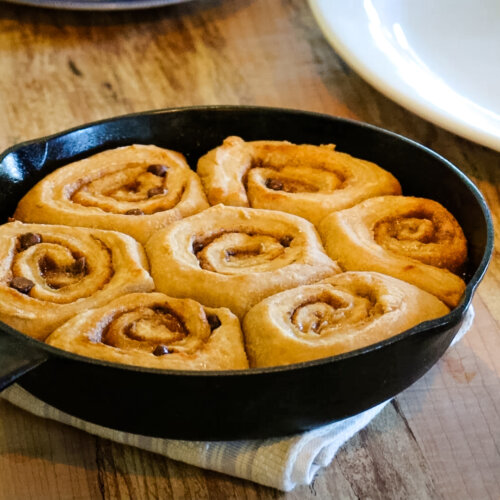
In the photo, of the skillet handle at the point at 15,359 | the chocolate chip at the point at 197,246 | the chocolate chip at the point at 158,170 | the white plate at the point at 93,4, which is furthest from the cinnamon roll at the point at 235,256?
the white plate at the point at 93,4

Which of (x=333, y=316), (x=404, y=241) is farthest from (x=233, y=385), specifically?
(x=404, y=241)

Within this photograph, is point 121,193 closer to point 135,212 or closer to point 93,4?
point 135,212

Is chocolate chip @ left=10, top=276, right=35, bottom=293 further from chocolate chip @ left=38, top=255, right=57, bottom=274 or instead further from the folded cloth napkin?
the folded cloth napkin

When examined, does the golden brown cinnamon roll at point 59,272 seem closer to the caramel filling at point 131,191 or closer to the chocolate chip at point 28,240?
the chocolate chip at point 28,240

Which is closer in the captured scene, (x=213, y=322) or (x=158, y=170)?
(x=213, y=322)

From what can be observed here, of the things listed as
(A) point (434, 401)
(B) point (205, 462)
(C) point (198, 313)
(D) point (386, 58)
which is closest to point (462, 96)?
(D) point (386, 58)

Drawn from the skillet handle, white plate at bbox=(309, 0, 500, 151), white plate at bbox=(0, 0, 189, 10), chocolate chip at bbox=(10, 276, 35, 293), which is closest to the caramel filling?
chocolate chip at bbox=(10, 276, 35, 293)

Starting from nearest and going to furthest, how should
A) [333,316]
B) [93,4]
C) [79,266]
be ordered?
[333,316], [79,266], [93,4]
